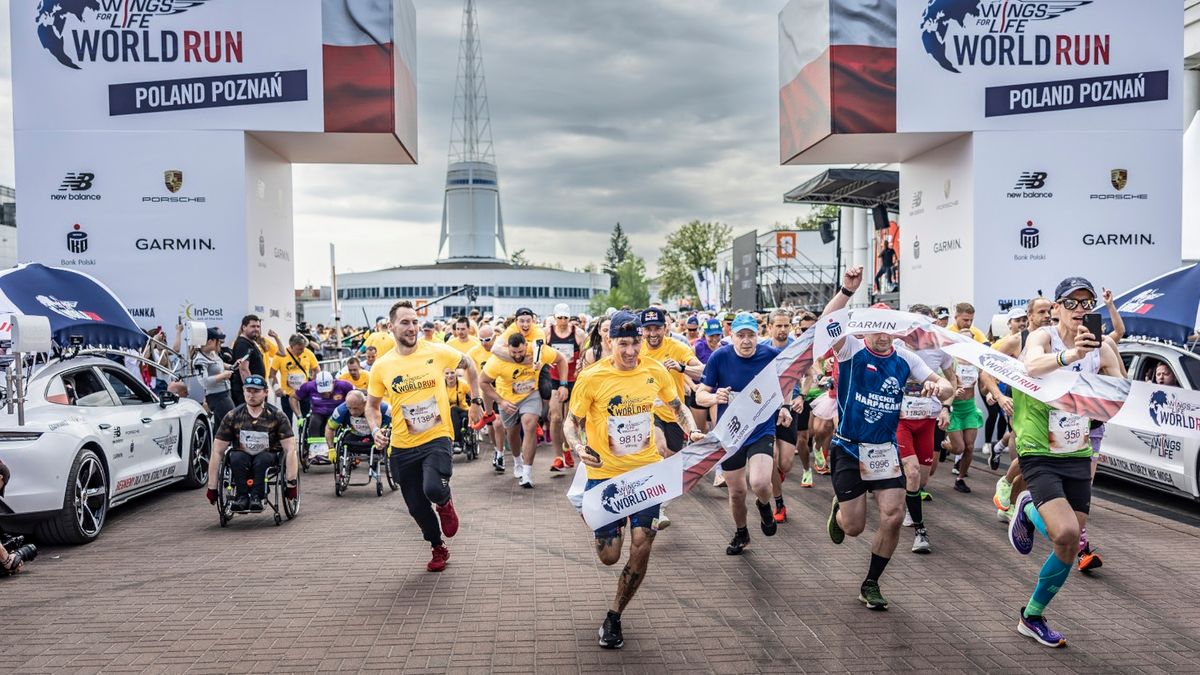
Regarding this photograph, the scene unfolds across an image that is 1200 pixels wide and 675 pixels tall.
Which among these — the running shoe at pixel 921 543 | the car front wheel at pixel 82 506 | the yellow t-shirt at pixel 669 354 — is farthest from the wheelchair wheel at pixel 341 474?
the running shoe at pixel 921 543

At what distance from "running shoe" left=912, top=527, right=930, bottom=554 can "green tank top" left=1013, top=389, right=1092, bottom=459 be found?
2.24 m

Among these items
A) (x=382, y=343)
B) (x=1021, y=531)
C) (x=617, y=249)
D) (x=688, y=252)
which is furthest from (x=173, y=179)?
(x=617, y=249)

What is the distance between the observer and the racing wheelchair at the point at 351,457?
11.1 m

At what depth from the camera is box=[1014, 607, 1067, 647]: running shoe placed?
5340 mm

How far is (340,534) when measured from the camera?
347 inches

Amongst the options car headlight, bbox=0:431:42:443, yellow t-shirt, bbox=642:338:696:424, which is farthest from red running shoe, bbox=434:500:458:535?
car headlight, bbox=0:431:42:443

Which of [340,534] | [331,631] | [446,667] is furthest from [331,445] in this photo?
[446,667]

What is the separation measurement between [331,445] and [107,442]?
13.5 ft

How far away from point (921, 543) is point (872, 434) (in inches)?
83.8

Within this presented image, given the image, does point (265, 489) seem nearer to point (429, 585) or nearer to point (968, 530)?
point (429, 585)

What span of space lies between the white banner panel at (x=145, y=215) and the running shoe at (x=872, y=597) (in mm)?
13664

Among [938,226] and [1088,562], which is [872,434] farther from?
[938,226]

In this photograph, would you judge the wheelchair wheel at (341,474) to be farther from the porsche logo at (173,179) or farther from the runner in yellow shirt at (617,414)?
the porsche logo at (173,179)

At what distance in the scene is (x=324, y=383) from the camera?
12172mm
